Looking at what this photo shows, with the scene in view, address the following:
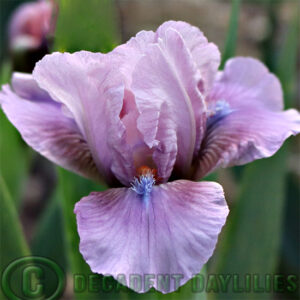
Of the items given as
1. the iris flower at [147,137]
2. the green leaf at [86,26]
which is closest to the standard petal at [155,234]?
the iris flower at [147,137]

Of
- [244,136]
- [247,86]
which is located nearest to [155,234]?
[244,136]

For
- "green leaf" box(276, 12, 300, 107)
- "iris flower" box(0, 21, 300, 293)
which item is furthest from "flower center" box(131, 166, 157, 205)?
"green leaf" box(276, 12, 300, 107)

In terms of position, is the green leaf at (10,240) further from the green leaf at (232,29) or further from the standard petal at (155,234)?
the green leaf at (232,29)

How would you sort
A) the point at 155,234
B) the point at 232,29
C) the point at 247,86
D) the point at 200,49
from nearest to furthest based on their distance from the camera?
the point at 155,234 → the point at 200,49 → the point at 247,86 → the point at 232,29

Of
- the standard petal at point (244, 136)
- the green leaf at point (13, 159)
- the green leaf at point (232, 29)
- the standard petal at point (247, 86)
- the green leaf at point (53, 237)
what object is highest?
the green leaf at point (232, 29)

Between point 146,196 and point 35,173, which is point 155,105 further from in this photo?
point 35,173

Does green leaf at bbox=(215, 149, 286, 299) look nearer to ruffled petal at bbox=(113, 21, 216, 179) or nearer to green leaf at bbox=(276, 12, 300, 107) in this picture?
green leaf at bbox=(276, 12, 300, 107)

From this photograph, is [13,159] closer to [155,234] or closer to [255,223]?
[255,223]
